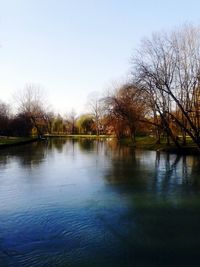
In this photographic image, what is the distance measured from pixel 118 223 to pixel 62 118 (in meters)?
81.6

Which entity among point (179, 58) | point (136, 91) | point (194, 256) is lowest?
point (194, 256)

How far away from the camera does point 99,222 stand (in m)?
7.09

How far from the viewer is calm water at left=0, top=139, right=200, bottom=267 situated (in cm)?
529

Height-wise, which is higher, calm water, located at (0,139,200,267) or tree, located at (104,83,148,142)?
tree, located at (104,83,148,142)

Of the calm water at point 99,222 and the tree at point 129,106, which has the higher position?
the tree at point 129,106

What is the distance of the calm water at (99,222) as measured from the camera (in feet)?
17.3

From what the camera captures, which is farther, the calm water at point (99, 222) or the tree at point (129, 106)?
the tree at point (129, 106)

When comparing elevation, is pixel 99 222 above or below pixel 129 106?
below

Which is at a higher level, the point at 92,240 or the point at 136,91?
the point at 136,91

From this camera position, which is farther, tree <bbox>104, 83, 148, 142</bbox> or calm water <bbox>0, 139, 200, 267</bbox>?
tree <bbox>104, 83, 148, 142</bbox>

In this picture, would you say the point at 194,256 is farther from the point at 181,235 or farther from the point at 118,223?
the point at 118,223

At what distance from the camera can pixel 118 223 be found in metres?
7.05

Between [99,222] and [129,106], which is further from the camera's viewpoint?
[129,106]

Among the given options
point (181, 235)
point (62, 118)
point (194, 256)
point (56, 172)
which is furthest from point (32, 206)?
point (62, 118)
